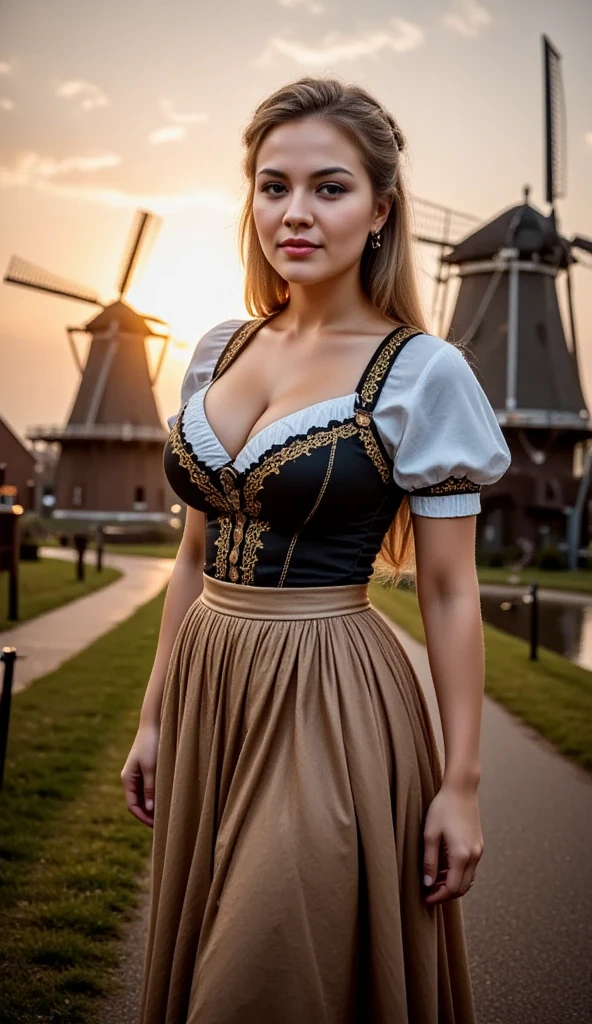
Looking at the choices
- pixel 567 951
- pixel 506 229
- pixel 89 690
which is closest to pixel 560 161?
pixel 506 229

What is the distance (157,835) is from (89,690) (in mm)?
5716

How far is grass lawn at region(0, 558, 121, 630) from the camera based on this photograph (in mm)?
12542

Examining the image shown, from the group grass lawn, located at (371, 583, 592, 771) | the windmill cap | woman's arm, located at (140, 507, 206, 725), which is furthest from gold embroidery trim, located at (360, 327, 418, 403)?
the windmill cap

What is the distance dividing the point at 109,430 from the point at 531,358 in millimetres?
17409

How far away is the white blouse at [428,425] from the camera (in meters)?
1.67

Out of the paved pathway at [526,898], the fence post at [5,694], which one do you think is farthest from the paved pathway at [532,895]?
the fence post at [5,694]

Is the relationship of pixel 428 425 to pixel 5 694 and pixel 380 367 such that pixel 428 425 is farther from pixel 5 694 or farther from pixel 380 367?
pixel 5 694

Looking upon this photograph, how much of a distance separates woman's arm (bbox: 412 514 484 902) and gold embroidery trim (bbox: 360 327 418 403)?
0.22 m

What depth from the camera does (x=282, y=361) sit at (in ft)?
6.25

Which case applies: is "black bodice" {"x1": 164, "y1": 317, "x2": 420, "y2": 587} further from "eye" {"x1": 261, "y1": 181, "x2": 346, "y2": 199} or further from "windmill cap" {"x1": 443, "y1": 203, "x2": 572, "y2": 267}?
"windmill cap" {"x1": 443, "y1": 203, "x2": 572, "y2": 267}

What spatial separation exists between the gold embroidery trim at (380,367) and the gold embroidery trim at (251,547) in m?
0.28

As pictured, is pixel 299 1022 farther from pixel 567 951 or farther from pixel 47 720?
pixel 47 720

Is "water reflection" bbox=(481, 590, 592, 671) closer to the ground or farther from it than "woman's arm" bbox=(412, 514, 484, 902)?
closer to the ground

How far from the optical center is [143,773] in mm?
2018
